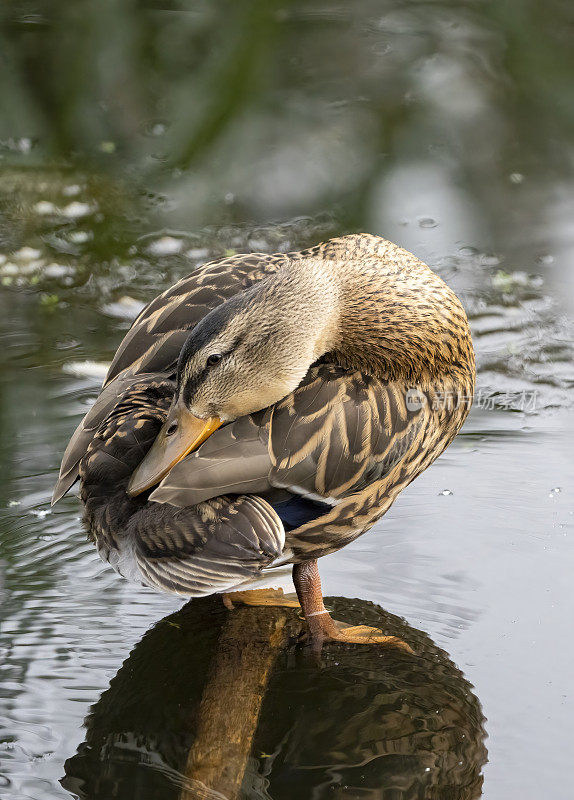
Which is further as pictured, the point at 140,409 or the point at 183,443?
the point at 140,409

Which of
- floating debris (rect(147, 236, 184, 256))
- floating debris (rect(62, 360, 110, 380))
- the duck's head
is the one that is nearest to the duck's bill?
the duck's head

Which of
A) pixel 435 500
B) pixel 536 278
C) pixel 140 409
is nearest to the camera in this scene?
pixel 140 409

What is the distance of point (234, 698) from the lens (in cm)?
325

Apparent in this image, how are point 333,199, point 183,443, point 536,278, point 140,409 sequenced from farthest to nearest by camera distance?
point 333,199 < point 536,278 < point 140,409 < point 183,443

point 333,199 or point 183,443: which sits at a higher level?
point 183,443

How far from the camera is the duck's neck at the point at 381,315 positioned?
11.5 ft

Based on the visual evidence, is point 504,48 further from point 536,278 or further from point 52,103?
point 52,103

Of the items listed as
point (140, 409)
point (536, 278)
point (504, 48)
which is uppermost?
point (140, 409)

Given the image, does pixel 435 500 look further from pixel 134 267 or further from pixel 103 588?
pixel 134 267

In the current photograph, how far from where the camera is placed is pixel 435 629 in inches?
137

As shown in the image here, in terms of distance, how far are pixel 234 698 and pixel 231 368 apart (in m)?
0.96

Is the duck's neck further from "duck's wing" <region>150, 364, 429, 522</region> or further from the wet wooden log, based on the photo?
the wet wooden log

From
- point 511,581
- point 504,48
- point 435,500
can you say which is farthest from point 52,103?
point 511,581

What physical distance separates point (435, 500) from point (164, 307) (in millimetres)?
1231
